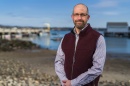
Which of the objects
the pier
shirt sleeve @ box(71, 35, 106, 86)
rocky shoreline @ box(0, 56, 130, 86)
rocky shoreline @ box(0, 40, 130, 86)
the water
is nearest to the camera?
shirt sleeve @ box(71, 35, 106, 86)

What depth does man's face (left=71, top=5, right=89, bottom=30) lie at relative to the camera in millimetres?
3308

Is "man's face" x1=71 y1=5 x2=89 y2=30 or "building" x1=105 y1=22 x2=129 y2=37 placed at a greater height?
"man's face" x1=71 y1=5 x2=89 y2=30

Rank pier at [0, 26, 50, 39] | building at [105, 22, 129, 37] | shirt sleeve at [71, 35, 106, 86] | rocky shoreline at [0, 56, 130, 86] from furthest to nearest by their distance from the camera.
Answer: building at [105, 22, 129, 37] < pier at [0, 26, 50, 39] < rocky shoreline at [0, 56, 130, 86] < shirt sleeve at [71, 35, 106, 86]

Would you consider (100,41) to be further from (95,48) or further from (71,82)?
(71,82)

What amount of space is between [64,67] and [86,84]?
29 cm

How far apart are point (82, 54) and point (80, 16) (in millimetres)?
378

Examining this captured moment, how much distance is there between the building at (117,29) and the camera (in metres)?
118

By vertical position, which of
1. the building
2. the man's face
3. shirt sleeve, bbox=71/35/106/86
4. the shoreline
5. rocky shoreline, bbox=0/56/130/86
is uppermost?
the man's face

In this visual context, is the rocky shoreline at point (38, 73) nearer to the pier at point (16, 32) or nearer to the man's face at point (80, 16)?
the man's face at point (80, 16)

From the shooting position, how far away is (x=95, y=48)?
3.27 meters

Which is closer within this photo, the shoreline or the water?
the shoreline

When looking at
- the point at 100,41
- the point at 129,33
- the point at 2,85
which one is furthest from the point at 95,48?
the point at 129,33

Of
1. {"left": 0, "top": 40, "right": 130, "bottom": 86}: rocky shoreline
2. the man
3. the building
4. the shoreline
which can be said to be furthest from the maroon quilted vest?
the building

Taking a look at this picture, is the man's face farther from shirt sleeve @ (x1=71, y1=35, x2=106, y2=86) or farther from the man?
shirt sleeve @ (x1=71, y1=35, x2=106, y2=86)
